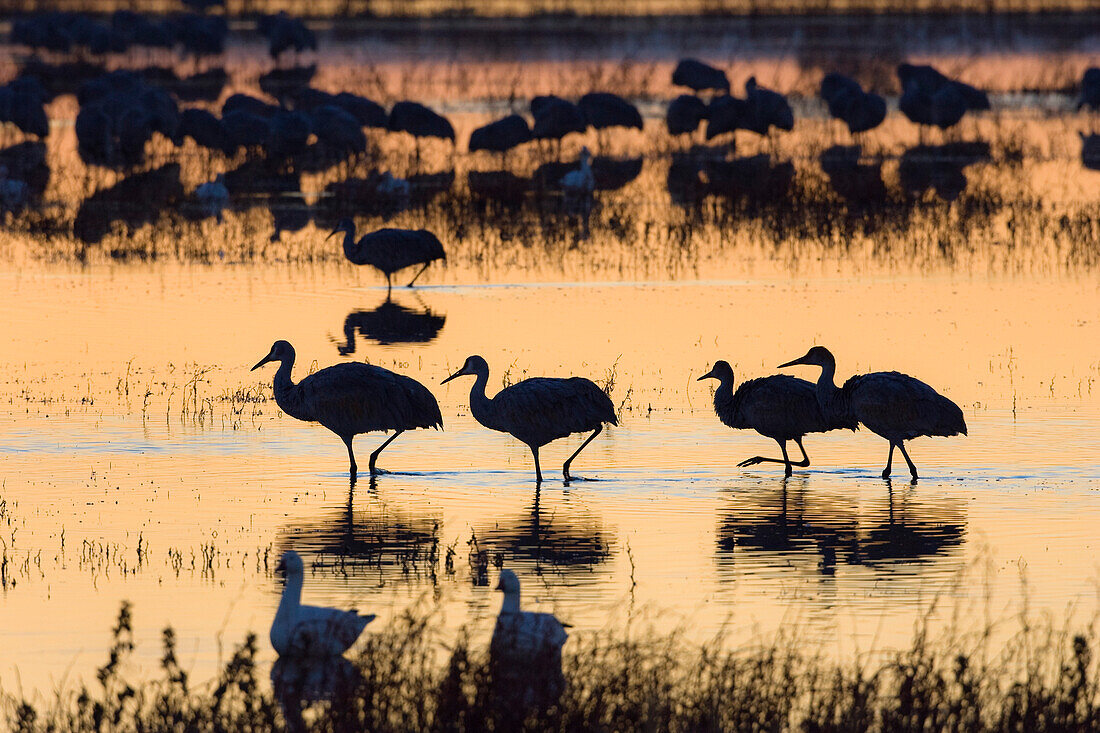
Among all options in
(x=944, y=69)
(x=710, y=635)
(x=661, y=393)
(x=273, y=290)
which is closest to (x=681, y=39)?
(x=944, y=69)

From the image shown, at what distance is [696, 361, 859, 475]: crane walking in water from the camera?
14367mm

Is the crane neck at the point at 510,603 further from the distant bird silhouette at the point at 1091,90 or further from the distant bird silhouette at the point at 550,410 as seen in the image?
the distant bird silhouette at the point at 1091,90

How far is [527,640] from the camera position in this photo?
336 inches

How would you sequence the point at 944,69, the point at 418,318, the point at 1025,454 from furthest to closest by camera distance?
the point at 944,69
the point at 418,318
the point at 1025,454

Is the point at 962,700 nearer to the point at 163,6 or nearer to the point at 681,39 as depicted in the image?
the point at 681,39

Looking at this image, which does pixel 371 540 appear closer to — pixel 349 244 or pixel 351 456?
pixel 351 456

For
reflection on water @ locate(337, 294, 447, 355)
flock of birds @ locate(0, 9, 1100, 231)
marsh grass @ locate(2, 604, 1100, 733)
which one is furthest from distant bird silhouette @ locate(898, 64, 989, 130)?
marsh grass @ locate(2, 604, 1100, 733)

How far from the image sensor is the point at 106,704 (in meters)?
8.20

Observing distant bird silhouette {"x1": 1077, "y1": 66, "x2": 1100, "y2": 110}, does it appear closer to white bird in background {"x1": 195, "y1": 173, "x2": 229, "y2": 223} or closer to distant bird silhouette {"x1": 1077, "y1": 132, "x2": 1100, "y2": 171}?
distant bird silhouette {"x1": 1077, "y1": 132, "x2": 1100, "y2": 171}

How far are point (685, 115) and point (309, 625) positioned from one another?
37.6 m

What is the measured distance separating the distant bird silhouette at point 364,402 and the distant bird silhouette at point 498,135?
26.9 metres

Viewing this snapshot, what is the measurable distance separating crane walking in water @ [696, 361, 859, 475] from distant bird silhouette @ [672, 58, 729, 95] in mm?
39358

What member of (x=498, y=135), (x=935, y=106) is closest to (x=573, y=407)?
(x=498, y=135)

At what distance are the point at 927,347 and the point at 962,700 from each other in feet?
37.7
